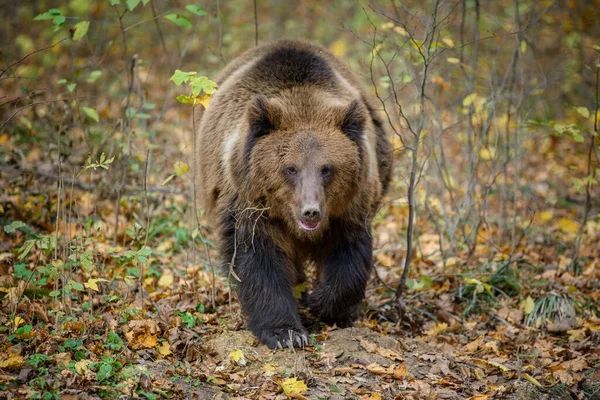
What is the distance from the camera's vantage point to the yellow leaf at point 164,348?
5031 millimetres

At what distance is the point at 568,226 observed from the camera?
29.5 feet

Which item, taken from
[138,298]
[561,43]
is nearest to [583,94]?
[561,43]

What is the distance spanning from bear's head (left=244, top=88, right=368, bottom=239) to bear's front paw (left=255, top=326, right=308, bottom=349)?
85 cm

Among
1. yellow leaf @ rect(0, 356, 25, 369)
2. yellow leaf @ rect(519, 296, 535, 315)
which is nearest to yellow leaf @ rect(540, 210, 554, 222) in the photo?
yellow leaf @ rect(519, 296, 535, 315)

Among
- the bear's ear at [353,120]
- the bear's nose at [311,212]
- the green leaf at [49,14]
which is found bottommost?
the bear's nose at [311,212]

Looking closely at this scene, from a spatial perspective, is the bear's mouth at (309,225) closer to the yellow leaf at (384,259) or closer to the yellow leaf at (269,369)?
the yellow leaf at (269,369)

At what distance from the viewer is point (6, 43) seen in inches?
419

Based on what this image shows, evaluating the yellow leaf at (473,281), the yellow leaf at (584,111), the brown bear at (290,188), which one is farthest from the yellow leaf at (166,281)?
the yellow leaf at (584,111)

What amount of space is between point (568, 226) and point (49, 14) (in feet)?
23.6

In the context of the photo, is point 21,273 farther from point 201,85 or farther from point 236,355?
point 201,85

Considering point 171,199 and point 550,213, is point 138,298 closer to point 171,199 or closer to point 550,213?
point 171,199

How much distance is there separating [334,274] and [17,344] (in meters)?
2.77

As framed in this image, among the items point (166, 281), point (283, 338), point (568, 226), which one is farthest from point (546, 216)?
point (166, 281)

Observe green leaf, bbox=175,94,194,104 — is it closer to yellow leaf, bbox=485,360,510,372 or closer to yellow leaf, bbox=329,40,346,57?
yellow leaf, bbox=485,360,510,372
